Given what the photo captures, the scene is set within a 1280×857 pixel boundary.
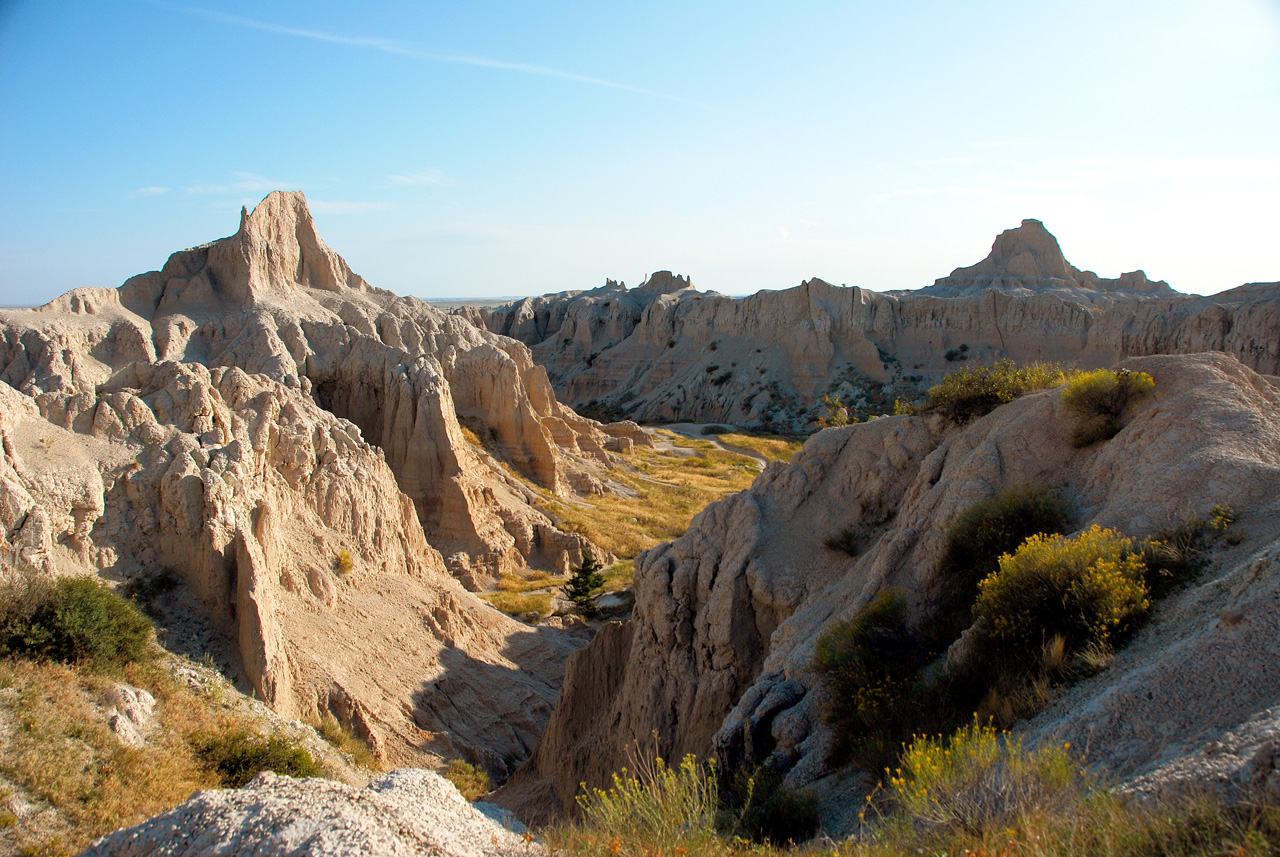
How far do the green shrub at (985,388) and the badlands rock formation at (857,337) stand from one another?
4355 centimetres

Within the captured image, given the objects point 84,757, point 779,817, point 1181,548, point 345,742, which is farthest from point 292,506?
point 1181,548

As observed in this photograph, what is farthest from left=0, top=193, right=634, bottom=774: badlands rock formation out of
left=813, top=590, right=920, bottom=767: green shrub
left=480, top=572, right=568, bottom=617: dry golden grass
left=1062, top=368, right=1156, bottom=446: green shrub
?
left=1062, top=368, right=1156, bottom=446: green shrub

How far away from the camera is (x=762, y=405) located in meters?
68.3

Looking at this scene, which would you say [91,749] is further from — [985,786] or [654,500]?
[654,500]

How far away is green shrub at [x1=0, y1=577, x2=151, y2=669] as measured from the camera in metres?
9.70

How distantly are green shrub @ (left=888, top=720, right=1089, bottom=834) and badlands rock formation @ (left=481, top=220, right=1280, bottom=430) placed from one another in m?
52.8

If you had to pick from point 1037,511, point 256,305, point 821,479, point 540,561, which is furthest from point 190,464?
point 256,305

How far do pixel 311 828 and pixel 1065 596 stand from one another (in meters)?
6.32

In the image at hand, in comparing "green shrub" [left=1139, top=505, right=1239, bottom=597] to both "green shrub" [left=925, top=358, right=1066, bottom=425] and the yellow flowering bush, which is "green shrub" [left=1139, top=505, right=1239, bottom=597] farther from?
"green shrub" [left=925, top=358, right=1066, bottom=425]

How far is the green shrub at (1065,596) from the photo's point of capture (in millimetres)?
6879

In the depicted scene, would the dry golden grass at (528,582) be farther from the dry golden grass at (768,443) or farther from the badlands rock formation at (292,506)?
the dry golden grass at (768,443)

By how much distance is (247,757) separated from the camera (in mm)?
10008

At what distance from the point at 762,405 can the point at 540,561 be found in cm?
4279

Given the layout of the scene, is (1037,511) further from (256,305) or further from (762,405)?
(762,405)
